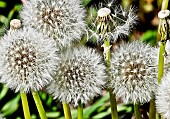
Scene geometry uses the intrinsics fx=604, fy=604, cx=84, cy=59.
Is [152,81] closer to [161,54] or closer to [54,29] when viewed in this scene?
[161,54]

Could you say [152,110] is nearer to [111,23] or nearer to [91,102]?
[111,23]

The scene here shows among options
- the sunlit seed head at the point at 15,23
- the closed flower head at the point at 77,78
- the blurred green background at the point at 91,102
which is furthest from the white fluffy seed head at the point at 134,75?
the blurred green background at the point at 91,102

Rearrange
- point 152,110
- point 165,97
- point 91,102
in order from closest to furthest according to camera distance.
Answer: point 165,97
point 152,110
point 91,102

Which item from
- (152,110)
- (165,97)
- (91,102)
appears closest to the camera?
(165,97)

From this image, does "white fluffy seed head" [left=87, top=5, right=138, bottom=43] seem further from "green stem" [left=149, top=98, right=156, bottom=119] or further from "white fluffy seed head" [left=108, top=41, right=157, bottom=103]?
"green stem" [left=149, top=98, right=156, bottom=119]

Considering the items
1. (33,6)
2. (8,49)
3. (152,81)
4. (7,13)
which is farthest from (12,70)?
(7,13)

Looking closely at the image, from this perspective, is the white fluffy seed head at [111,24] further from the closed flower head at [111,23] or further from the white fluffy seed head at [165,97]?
the white fluffy seed head at [165,97]

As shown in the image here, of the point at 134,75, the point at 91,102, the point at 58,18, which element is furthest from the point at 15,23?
the point at 91,102
